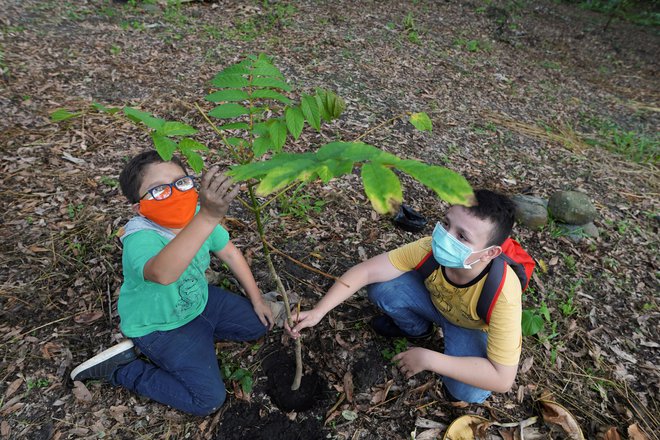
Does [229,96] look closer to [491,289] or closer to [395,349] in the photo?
[491,289]

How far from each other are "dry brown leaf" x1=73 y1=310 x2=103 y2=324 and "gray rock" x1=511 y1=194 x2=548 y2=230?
3553 mm

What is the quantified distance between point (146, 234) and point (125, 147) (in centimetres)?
236

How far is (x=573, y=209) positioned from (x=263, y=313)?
Result: 3.07 m

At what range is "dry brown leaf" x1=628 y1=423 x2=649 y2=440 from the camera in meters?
2.17

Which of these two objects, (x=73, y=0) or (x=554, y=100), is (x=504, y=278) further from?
(x=73, y=0)

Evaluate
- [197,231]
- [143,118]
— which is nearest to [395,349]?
[197,231]

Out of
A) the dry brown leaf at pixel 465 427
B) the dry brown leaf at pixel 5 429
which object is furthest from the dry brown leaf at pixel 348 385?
the dry brown leaf at pixel 5 429

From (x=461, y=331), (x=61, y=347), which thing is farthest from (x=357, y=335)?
(x=61, y=347)

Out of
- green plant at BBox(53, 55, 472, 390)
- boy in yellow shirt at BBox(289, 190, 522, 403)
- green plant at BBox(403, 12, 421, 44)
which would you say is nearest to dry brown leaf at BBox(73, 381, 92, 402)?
boy in yellow shirt at BBox(289, 190, 522, 403)

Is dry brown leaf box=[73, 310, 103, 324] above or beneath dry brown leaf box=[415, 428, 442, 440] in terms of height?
above

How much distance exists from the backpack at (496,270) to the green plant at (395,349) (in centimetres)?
48

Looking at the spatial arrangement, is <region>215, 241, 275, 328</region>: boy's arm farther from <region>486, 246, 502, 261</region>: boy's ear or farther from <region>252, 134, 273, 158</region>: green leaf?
<region>486, 246, 502, 261</region>: boy's ear

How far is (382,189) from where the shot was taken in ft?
2.65

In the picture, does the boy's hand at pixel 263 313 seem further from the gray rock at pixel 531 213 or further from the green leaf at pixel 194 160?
the gray rock at pixel 531 213
